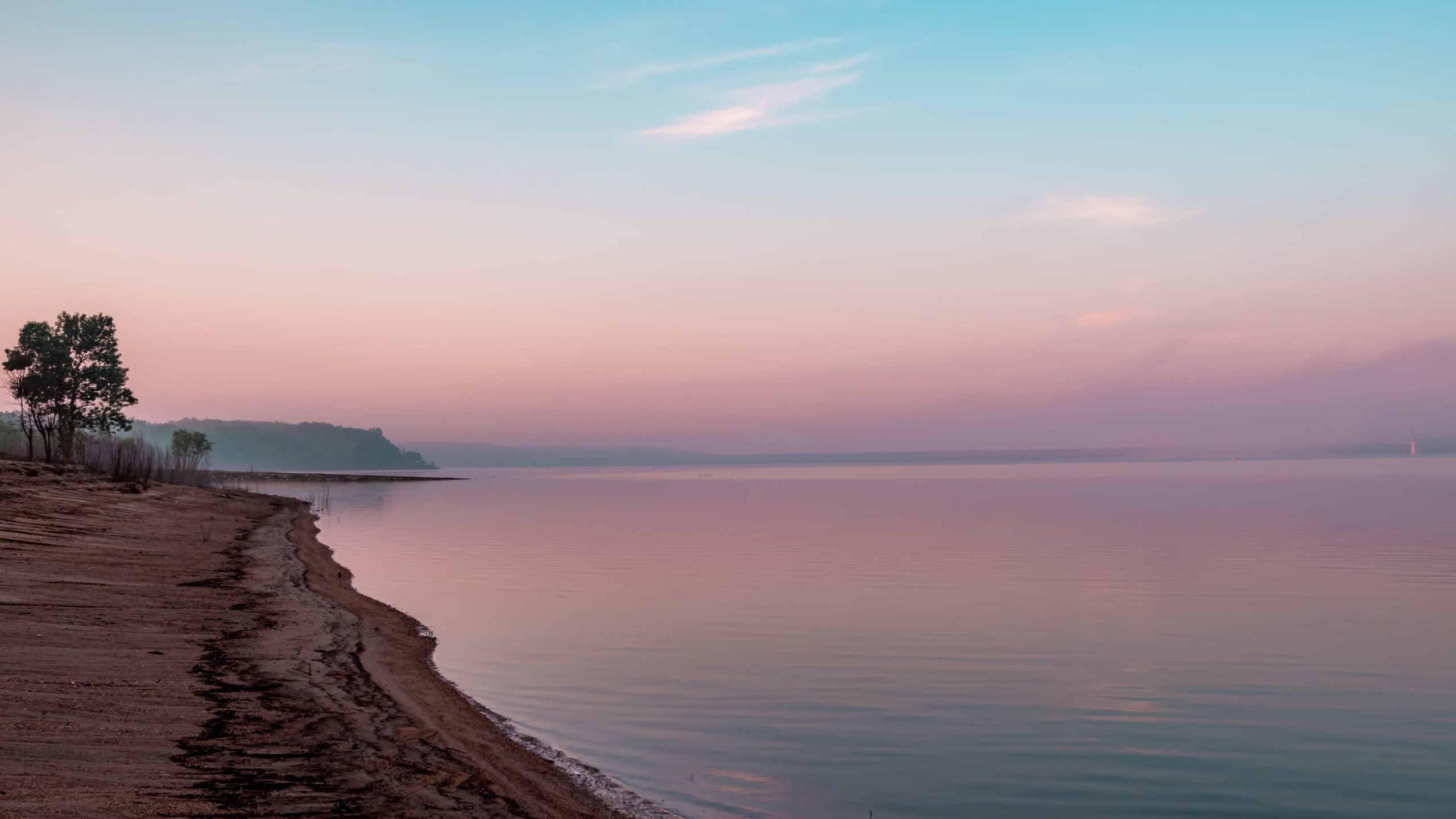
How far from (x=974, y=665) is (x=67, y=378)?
279 ft

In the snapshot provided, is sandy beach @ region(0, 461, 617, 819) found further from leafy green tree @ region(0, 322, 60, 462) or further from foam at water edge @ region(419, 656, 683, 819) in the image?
leafy green tree @ region(0, 322, 60, 462)

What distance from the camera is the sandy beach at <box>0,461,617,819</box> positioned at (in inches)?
397

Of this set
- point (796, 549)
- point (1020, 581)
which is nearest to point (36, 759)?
point (1020, 581)

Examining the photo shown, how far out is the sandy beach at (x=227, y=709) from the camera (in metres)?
10.1

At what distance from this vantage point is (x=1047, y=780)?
45.8 ft

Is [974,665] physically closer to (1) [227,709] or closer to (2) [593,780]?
(2) [593,780]

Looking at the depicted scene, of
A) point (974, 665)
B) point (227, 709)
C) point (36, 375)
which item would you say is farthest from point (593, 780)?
point (36, 375)

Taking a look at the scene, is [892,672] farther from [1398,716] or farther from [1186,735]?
[1398,716]

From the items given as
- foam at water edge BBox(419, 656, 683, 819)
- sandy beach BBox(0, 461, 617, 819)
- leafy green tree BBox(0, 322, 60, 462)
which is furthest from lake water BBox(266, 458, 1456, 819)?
leafy green tree BBox(0, 322, 60, 462)

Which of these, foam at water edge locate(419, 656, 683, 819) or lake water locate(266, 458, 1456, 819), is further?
lake water locate(266, 458, 1456, 819)

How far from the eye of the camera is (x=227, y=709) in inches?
538

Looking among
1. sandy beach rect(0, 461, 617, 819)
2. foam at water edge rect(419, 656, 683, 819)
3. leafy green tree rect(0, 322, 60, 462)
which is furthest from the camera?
leafy green tree rect(0, 322, 60, 462)

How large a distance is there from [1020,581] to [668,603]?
13.6 m

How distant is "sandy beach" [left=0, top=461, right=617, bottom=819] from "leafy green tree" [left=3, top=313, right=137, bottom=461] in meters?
60.8
